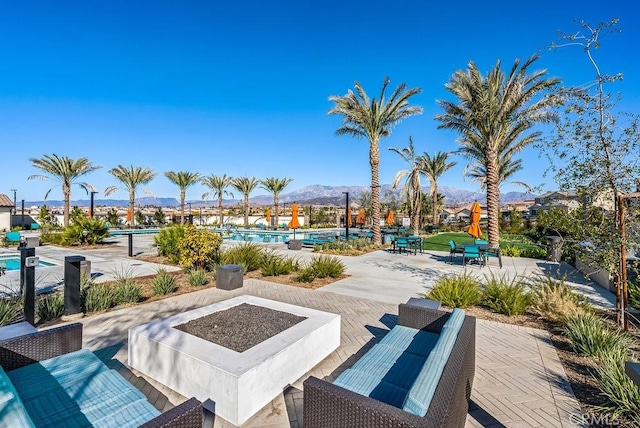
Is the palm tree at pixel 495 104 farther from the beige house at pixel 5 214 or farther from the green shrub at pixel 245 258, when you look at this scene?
the beige house at pixel 5 214

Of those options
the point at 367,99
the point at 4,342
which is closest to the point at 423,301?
the point at 4,342

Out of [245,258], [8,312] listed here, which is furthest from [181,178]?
[8,312]

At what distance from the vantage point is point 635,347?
3918 mm

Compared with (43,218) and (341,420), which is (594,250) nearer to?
(341,420)

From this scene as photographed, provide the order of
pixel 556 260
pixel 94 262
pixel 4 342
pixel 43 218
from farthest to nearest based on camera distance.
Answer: pixel 43 218, pixel 556 260, pixel 94 262, pixel 4 342

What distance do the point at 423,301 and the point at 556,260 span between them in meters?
10.6


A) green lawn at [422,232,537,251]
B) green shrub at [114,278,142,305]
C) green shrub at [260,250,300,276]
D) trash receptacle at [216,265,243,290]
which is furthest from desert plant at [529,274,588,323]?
green lawn at [422,232,537,251]

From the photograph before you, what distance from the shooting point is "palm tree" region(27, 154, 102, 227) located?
81.0ft

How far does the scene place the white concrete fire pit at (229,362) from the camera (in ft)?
8.36

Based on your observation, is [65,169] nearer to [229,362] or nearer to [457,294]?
[229,362]

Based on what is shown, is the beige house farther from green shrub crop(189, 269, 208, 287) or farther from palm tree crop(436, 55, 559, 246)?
palm tree crop(436, 55, 559, 246)

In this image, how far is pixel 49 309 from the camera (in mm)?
4953

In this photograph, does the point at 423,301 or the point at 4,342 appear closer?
the point at 4,342

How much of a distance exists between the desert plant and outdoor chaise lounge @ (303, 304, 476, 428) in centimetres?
300
